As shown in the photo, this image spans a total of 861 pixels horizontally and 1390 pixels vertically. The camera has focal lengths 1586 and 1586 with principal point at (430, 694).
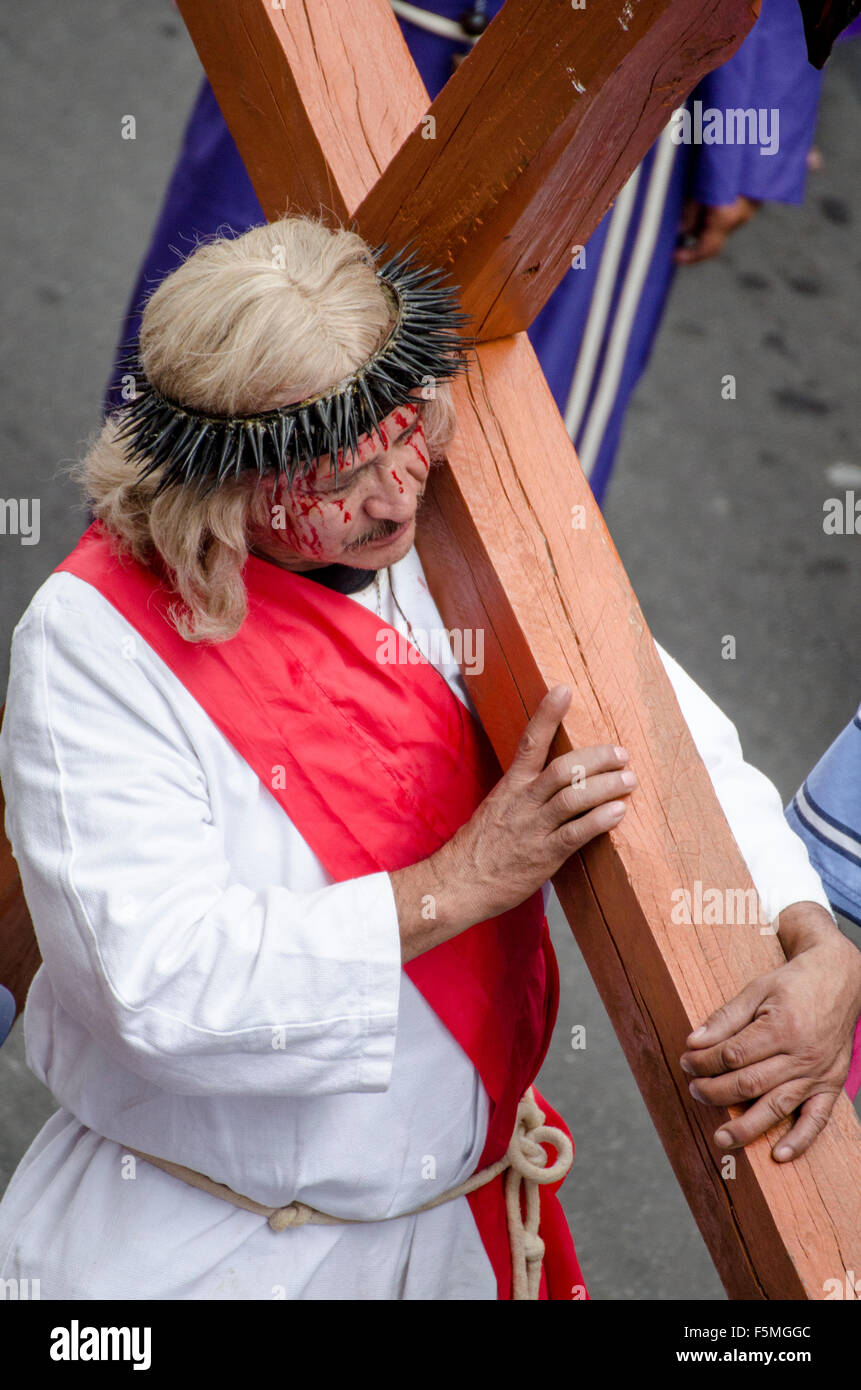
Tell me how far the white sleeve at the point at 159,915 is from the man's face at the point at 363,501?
8.8 inches

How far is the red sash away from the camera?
1.72 m

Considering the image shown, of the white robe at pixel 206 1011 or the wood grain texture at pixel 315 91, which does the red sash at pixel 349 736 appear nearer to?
the white robe at pixel 206 1011

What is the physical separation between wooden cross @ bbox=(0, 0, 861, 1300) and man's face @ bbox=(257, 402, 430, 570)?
0.10 m

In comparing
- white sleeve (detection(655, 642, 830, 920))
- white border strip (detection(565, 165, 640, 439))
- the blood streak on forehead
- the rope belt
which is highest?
the blood streak on forehead

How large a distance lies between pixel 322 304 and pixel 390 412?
0.13 m

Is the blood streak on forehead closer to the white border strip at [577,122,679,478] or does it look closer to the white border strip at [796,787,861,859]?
the white border strip at [796,787,861,859]

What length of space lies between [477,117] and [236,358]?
349 millimetres

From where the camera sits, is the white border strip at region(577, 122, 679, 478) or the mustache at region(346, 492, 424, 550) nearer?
the mustache at region(346, 492, 424, 550)

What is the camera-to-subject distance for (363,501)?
5.42ft

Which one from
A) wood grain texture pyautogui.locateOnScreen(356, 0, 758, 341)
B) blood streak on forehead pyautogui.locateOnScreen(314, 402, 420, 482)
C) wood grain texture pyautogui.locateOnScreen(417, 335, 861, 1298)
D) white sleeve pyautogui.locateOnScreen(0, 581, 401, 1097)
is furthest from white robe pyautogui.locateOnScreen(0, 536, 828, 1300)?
wood grain texture pyautogui.locateOnScreen(356, 0, 758, 341)

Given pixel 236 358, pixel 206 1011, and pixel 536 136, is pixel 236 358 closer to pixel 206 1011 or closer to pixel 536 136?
pixel 536 136

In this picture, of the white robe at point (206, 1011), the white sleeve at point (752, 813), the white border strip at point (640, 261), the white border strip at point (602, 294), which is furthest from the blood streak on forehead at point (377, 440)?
the white border strip at point (640, 261)

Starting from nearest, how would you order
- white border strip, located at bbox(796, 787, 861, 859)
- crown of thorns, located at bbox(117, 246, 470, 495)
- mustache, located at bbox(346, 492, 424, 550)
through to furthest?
1. crown of thorns, located at bbox(117, 246, 470, 495)
2. mustache, located at bbox(346, 492, 424, 550)
3. white border strip, located at bbox(796, 787, 861, 859)
